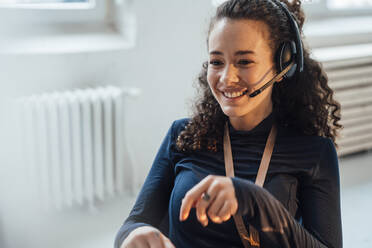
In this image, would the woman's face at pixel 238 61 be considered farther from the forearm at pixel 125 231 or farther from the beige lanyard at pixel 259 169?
the forearm at pixel 125 231

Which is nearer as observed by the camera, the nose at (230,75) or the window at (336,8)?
Answer: the nose at (230,75)

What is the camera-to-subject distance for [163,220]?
120cm

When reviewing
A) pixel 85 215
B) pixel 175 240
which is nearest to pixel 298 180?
pixel 175 240

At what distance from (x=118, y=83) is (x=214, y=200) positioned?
1884 mm

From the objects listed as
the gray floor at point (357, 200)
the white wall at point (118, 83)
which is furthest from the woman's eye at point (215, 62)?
the gray floor at point (357, 200)

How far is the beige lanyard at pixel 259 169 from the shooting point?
100cm

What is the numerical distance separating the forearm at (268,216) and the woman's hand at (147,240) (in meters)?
0.19

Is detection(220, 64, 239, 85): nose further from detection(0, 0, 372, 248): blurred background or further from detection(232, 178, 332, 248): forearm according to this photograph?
detection(0, 0, 372, 248): blurred background

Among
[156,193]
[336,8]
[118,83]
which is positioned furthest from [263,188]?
[336,8]

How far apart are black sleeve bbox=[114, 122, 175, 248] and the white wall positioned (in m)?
1.13

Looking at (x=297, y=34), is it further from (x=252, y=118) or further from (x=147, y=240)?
(x=147, y=240)

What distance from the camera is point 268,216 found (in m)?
0.86

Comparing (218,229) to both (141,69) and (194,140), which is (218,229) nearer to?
(194,140)

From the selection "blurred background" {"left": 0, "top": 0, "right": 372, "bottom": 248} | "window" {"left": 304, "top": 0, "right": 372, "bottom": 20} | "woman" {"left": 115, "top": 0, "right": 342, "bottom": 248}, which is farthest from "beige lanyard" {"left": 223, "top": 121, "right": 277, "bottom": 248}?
"window" {"left": 304, "top": 0, "right": 372, "bottom": 20}
